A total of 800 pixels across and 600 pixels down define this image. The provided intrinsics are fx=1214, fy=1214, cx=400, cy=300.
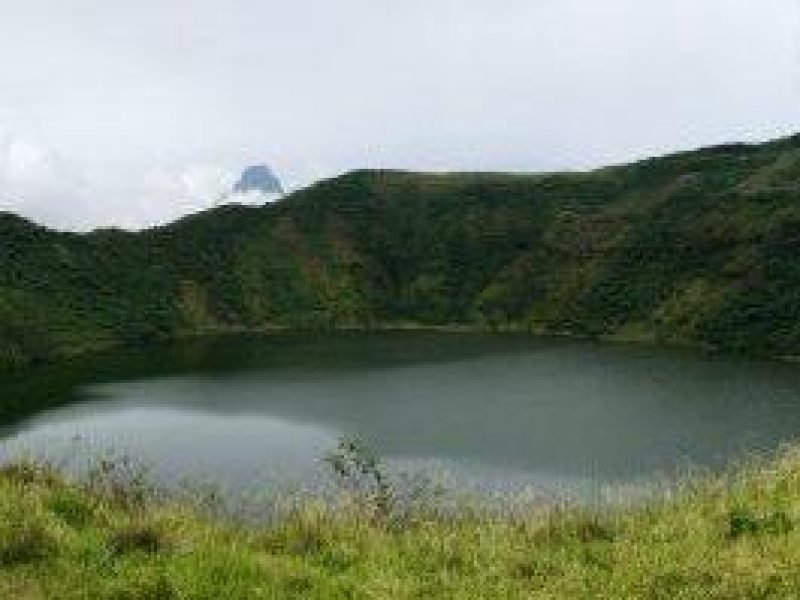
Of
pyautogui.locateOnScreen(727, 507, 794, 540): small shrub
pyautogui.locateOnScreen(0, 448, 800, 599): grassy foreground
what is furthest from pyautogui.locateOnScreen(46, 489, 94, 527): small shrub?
pyautogui.locateOnScreen(727, 507, 794, 540): small shrub

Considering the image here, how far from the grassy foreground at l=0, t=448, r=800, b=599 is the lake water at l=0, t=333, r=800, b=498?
41.9 m

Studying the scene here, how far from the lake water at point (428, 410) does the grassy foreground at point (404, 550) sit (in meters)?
41.9

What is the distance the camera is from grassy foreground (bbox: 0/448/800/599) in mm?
11516

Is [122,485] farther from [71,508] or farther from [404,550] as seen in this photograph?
[404,550]

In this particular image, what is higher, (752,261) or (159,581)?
(752,261)

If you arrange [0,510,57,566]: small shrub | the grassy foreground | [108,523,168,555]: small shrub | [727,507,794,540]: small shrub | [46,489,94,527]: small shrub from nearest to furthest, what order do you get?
the grassy foreground, [0,510,57,566]: small shrub, [108,523,168,555]: small shrub, [727,507,794,540]: small shrub, [46,489,94,527]: small shrub

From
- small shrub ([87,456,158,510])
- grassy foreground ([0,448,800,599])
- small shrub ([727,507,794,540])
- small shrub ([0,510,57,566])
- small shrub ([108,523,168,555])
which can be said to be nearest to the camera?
grassy foreground ([0,448,800,599])

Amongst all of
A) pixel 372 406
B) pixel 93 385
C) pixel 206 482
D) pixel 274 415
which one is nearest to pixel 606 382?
pixel 372 406

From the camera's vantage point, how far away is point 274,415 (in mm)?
115438

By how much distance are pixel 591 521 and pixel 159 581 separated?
16.6ft

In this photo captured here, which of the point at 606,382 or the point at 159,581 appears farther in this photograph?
the point at 606,382

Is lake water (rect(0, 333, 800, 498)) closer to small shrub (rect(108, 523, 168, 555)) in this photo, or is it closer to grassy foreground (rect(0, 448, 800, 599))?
grassy foreground (rect(0, 448, 800, 599))

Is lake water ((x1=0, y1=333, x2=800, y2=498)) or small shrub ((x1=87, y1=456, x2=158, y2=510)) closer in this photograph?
small shrub ((x1=87, y1=456, x2=158, y2=510))

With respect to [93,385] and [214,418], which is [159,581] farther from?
[93,385]
